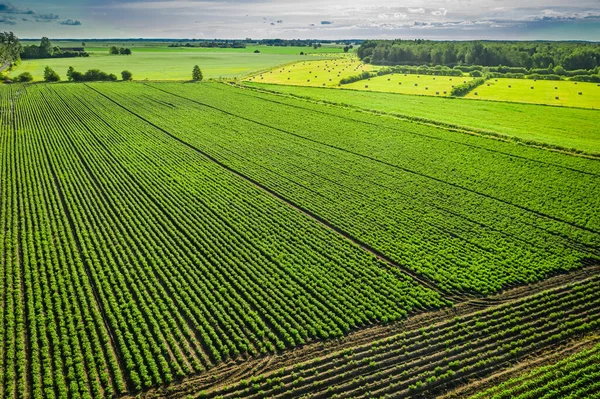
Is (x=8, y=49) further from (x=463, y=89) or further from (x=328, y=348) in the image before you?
(x=328, y=348)

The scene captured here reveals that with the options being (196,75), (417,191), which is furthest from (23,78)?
(417,191)

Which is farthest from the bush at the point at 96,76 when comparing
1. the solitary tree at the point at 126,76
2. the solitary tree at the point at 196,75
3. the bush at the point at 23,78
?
the solitary tree at the point at 196,75

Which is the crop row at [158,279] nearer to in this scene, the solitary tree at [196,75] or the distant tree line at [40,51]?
the solitary tree at [196,75]

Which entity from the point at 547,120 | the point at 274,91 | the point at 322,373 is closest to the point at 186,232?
the point at 322,373

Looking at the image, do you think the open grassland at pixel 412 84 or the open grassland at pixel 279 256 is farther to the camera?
the open grassland at pixel 412 84

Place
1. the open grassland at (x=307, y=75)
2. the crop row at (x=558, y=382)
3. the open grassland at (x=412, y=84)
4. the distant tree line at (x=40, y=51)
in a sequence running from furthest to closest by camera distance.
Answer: the distant tree line at (x=40, y=51)
the open grassland at (x=307, y=75)
the open grassland at (x=412, y=84)
the crop row at (x=558, y=382)

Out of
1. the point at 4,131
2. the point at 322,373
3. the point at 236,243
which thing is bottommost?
the point at 322,373

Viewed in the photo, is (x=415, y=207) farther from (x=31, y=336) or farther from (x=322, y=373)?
(x=31, y=336)
